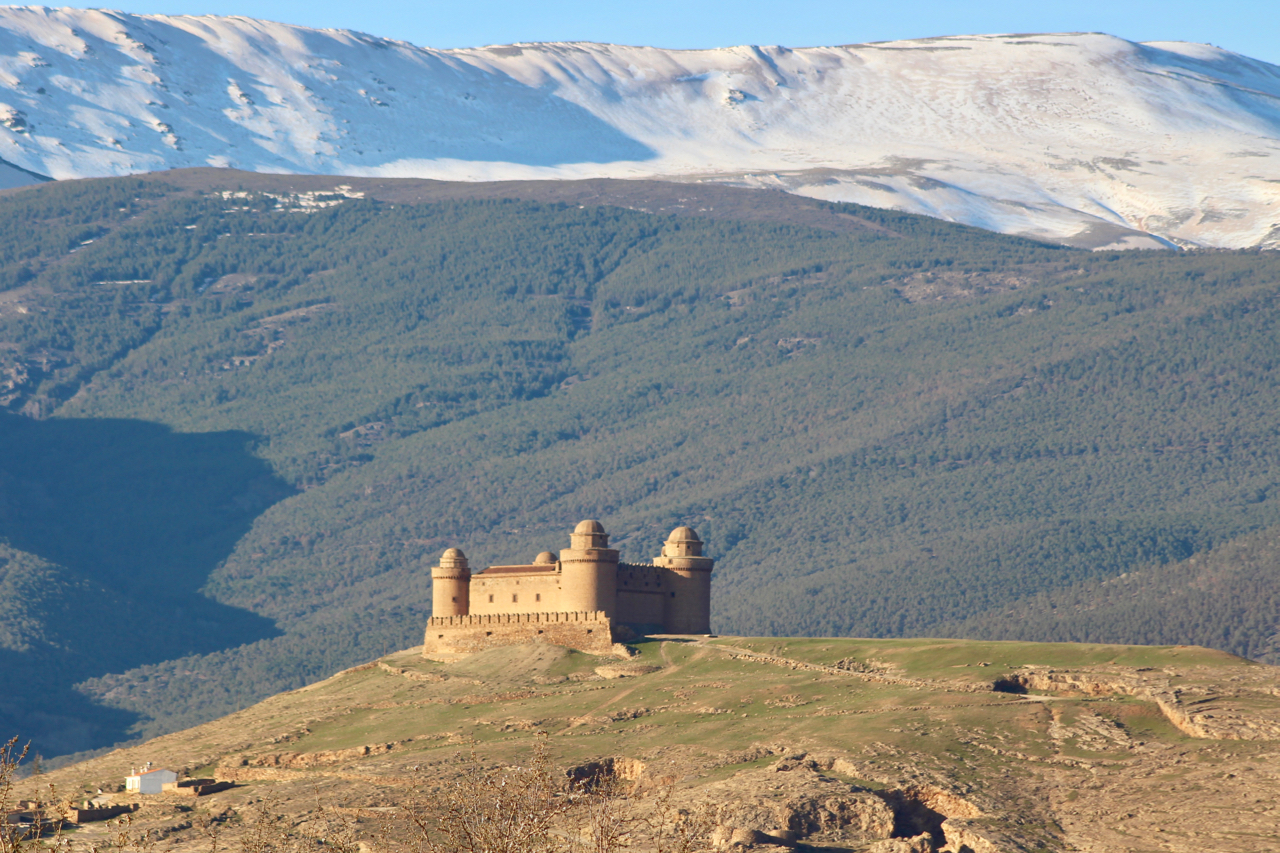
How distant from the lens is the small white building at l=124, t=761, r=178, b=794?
11126cm

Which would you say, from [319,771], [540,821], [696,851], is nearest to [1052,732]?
[696,851]

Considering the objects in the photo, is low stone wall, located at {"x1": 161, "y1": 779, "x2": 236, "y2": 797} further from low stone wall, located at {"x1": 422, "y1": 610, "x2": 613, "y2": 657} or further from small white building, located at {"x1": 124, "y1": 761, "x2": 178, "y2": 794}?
low stone wall, located at {"x1": 422, "y1": 610, "x2": 613, "y2": 657}

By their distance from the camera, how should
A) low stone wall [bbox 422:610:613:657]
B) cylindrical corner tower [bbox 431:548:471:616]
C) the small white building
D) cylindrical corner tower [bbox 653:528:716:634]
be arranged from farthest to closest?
cylindrical corner tower [bbox 431:548:471:616] → cylindrical corner tower [bbox 653:528:716:634] → low stone wall [bbox 422:610:613:657] → the small white building

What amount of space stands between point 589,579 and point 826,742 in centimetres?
3763

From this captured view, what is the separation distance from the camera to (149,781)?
366 ft

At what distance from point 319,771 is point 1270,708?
50.8 metres

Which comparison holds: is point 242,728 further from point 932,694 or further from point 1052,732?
point 1052,732

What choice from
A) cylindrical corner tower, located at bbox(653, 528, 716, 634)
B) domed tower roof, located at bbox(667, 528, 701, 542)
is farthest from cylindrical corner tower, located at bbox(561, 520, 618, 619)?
domed tower roof, located at bbox(667, 528, 701, 542)

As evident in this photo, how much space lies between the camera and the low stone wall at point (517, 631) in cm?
13225

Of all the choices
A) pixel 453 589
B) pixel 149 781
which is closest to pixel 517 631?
pixel 453 589

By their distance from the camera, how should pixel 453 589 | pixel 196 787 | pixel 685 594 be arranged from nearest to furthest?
pixel 196 787 → pixel 685 594 → pixel 453 589

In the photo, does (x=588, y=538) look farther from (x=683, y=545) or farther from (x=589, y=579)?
(x=683, y=545)

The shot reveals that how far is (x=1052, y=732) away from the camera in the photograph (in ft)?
331

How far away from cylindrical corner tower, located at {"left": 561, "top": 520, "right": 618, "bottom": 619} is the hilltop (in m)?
4.90
